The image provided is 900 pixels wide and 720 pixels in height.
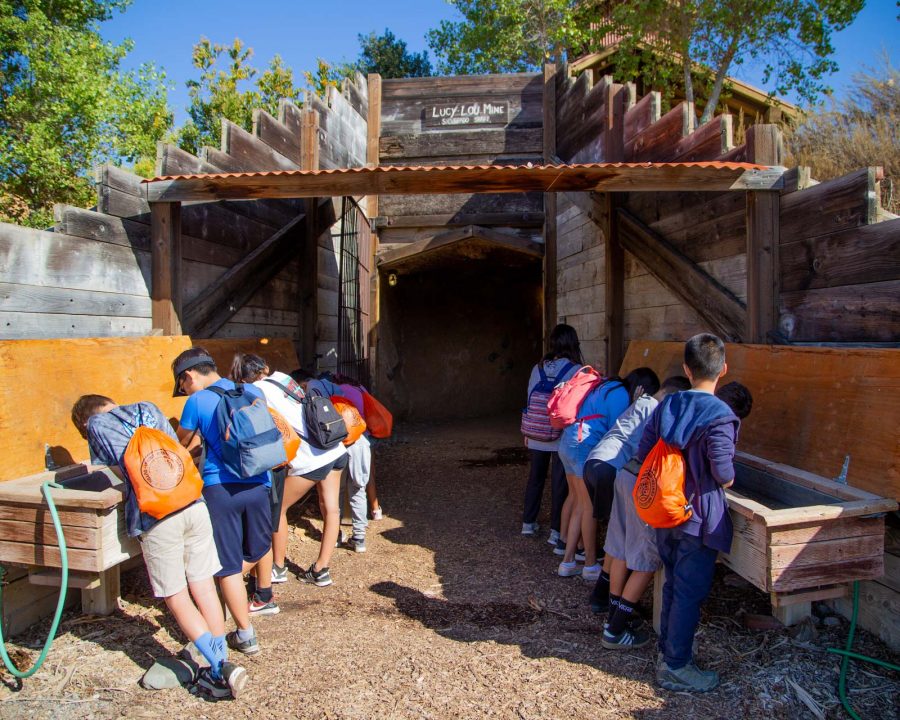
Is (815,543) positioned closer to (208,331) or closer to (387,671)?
(387,671)

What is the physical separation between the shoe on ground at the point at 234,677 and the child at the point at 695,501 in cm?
202

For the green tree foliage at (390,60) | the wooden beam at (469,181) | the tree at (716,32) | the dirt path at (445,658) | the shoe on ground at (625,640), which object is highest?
the green tree foliage at (390,60)

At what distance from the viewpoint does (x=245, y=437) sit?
320cm

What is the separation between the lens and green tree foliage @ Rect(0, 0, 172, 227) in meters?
10.3

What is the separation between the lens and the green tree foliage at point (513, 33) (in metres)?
16.6

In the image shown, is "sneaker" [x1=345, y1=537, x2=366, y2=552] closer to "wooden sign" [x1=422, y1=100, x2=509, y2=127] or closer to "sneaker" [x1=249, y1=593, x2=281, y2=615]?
"sneaker" [x1=249, y1=593, x2=281, y2=615]

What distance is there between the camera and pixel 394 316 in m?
12.1

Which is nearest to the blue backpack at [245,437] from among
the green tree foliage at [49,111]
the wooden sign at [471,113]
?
the wooden sign at [471,113]

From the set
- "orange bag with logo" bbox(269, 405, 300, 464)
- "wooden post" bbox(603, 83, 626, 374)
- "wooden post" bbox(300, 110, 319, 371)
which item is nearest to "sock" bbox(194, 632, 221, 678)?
"orange bag with logo" bbox(269, 405, 300, 464)

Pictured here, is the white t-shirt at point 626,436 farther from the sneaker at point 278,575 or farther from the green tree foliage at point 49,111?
the green tree foliage at point 49,111

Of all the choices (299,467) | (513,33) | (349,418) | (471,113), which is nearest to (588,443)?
(349,418)

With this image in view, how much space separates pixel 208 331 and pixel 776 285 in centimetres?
472

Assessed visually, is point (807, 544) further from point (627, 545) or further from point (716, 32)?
point (716, 32)

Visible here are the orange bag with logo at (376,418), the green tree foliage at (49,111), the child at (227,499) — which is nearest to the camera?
the child at (227,499)
